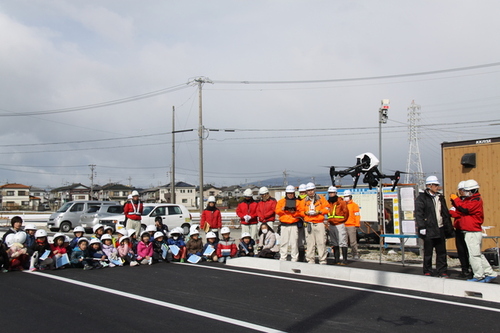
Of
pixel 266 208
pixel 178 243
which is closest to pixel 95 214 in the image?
pixel 178 243

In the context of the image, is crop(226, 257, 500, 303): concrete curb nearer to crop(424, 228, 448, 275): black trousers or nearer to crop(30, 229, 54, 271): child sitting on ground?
crop(424, 228, 448, 275): black trousers

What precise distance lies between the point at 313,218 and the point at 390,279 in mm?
2584

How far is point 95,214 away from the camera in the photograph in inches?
1016

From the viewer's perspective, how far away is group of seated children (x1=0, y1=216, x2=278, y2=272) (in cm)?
1076

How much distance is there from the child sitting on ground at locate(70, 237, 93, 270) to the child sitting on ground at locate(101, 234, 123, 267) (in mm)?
443

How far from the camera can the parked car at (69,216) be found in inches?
1019

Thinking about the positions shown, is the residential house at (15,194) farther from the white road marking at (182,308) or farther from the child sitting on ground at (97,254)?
the white road marking at (182,308)

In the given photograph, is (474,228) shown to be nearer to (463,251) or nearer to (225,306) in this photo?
(463,251)

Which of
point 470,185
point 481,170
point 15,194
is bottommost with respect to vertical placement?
point 15,194

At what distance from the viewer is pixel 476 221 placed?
28.2 ft

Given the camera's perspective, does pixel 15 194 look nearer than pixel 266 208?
No

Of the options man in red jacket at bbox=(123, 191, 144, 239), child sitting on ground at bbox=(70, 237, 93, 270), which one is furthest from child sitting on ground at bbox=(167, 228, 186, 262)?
man in red jacket at bbox=(123, 191, 144, 239)

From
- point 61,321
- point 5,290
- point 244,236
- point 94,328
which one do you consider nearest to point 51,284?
point 5,290

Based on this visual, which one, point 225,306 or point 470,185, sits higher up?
point 470,185
